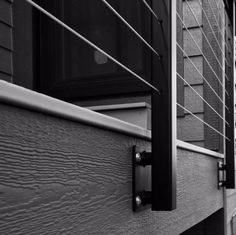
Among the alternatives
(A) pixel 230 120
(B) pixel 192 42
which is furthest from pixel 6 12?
(A) pixel 230 120

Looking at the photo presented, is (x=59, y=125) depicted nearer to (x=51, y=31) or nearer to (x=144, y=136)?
(x=144, y=136)

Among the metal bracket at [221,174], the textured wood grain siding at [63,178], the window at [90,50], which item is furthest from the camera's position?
the window at [90,50]

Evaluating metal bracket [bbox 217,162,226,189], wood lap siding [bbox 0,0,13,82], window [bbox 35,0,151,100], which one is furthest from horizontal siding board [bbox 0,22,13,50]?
metal bracket [bbox 217,162,226,189]

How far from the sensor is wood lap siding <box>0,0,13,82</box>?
215 centimetres

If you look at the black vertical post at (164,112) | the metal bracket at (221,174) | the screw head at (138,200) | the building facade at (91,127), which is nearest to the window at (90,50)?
the building facade at (91,127)

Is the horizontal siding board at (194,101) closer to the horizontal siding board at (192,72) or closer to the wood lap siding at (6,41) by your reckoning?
the horizontal siding board at (192,72)

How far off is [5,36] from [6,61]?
4.8 inches

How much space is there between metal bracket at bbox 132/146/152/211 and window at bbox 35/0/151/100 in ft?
4.06

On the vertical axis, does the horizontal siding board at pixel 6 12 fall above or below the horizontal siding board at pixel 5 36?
above

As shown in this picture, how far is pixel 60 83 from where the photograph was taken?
249 cm

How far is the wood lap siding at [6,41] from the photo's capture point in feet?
7.06

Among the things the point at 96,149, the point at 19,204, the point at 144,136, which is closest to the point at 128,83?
the point at 144,136

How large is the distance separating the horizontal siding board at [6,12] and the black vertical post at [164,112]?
127 centimetres

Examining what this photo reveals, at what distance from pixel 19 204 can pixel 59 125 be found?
0.49 feet
